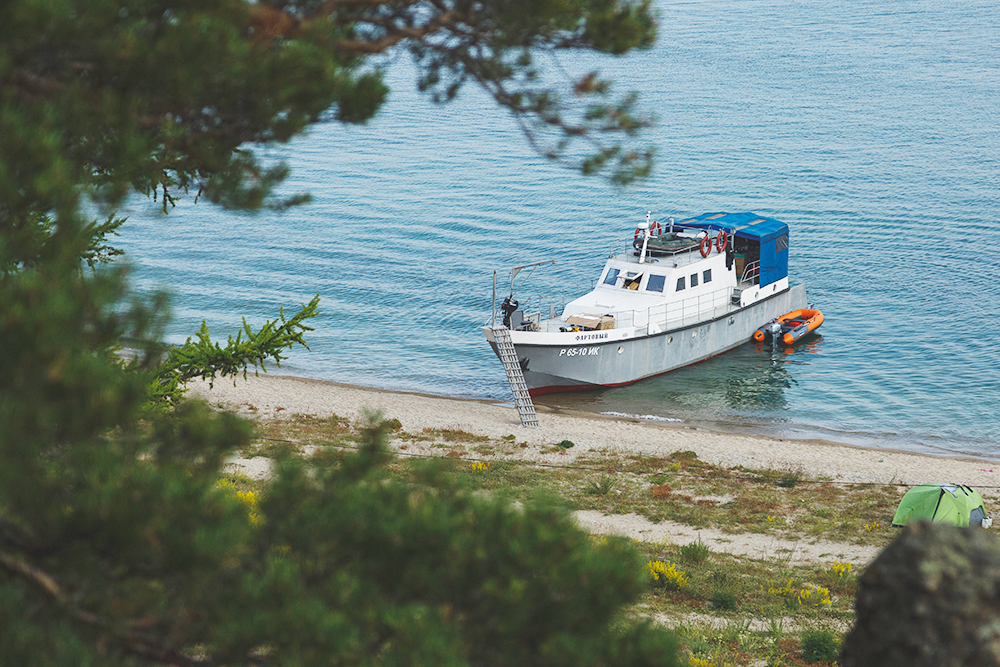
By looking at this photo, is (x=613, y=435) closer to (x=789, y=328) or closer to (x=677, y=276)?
(x=677, y=276)

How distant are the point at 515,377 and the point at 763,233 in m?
12.0

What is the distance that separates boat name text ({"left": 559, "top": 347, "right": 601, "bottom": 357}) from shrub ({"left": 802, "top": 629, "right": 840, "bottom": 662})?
18.4 meters

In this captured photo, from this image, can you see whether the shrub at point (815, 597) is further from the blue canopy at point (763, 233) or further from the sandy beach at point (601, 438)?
the blue canopy at point (763, 233)

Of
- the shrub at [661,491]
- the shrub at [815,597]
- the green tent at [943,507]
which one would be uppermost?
the shrub at [815,597]

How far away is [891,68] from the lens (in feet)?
247

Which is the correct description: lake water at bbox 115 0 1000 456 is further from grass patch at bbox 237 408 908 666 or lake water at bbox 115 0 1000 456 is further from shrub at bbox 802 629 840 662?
shrub at bbox 802 629 840 662

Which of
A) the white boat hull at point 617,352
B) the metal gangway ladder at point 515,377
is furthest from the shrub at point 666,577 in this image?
the white boat hull at point 617,352

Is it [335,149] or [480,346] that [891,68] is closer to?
[335,149]


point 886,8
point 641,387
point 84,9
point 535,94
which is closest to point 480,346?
point 641,387

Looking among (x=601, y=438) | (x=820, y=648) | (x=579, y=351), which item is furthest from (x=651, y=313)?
(x=820, y=648)

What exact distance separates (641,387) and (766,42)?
65.0 m

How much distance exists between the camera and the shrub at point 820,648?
10578 millimetres

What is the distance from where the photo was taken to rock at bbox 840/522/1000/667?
17.1 feet

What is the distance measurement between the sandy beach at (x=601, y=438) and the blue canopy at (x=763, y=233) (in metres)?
7.92
